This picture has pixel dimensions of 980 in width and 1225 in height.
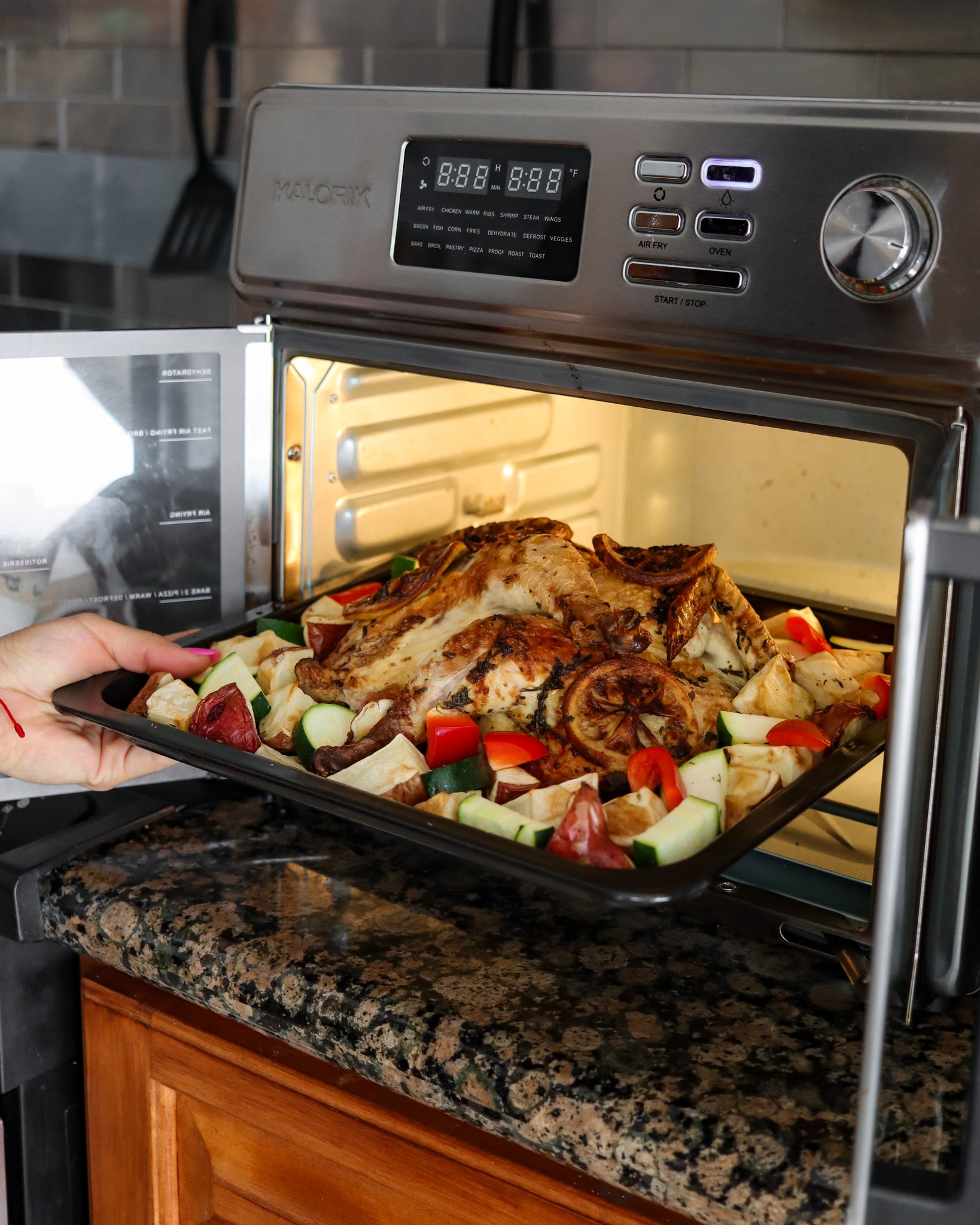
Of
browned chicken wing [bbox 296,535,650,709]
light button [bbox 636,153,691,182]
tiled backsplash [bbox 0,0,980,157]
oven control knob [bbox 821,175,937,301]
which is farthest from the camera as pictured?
tiled backsplash [bbox 0,0,980,157]

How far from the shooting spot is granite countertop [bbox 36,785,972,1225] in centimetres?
72

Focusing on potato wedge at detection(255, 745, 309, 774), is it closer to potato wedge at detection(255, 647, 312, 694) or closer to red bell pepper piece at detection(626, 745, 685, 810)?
potato wedge at detection(255, 647, 312, 694)

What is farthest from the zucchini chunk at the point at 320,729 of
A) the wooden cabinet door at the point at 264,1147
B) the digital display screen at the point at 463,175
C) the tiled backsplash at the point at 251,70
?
the tiled backsplash at the point at 251,70

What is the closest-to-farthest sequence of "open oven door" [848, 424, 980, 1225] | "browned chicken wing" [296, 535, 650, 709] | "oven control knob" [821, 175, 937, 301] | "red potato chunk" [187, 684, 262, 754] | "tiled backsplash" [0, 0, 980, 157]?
1. "open oven door" [848, 424, 980, 1225]
2. "oven control knob" [821, 175, 937, 301]
3. "red potato chunk" [187, 684, 262, 754]
4. "browned chicken wing" [296, 535, 650, 709]
5. "tiled backsplash" [0, 0, 980, 157]

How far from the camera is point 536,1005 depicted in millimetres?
836

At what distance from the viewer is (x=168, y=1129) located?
1.01 metres

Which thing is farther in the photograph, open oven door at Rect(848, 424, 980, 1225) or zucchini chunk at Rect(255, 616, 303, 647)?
zucchini chunk at Rect(255, 616, 303, 647)

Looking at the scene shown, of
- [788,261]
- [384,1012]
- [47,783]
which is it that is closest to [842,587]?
[788,261]

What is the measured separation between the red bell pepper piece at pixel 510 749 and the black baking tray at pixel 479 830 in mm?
101

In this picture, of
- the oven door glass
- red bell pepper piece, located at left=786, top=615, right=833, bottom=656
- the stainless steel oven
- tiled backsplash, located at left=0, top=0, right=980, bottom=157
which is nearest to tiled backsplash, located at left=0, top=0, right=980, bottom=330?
tiled backsplash, located at left=0, top=0, right=980, bottom=157

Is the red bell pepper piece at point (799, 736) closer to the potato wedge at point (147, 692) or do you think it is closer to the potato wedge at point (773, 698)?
the potato wedge at point (773, 698)

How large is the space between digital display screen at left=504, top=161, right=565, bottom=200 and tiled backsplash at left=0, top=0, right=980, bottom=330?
60 cm

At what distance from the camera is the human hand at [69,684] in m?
1.07

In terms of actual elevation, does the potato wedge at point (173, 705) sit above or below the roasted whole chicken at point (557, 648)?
below
